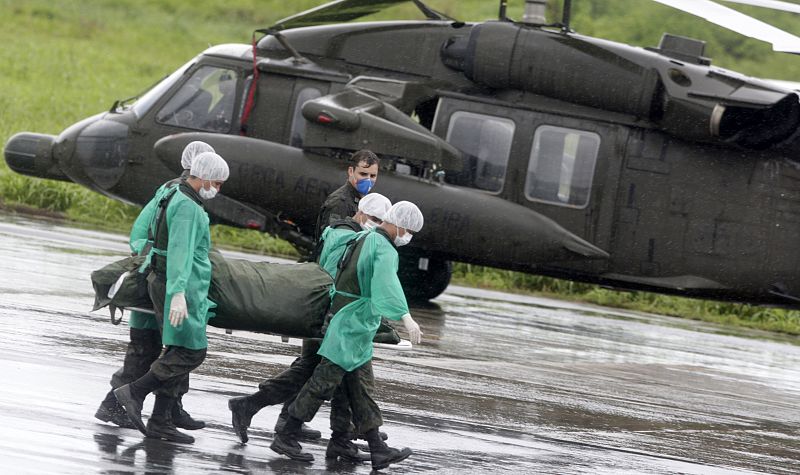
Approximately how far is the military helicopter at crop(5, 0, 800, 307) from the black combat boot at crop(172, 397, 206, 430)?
279 inches

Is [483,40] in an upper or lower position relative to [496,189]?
upper

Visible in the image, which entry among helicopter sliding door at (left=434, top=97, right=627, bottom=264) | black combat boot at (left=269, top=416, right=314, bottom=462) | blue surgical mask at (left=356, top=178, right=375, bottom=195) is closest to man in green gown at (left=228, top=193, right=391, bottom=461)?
black combat boot at (left=269, top=416, right=314, bottom=462)

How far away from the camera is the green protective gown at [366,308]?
295 inches

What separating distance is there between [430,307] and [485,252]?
218 cm

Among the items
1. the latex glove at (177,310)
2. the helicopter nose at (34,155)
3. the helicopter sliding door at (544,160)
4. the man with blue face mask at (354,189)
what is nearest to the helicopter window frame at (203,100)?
the helicopter nose at (34,155)

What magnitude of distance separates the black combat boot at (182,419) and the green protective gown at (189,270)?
0.41 m

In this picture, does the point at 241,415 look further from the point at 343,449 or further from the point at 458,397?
the point at 458,397

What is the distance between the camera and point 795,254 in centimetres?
1495

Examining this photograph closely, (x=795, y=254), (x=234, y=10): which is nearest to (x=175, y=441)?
(x=795, y=254)

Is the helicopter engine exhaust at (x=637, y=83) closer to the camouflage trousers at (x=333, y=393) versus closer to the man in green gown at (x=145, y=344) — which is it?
the man in green gown at (x=145, y=344)

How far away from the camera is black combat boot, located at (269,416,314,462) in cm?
749

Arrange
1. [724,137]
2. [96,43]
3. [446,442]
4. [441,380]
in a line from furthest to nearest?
[96,43], [724,137], [441,380], [446,442]

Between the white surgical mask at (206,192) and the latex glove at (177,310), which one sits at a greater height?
the white surgical mask at (206,192)

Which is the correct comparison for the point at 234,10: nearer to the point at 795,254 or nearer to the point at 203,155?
the point at 795,254
